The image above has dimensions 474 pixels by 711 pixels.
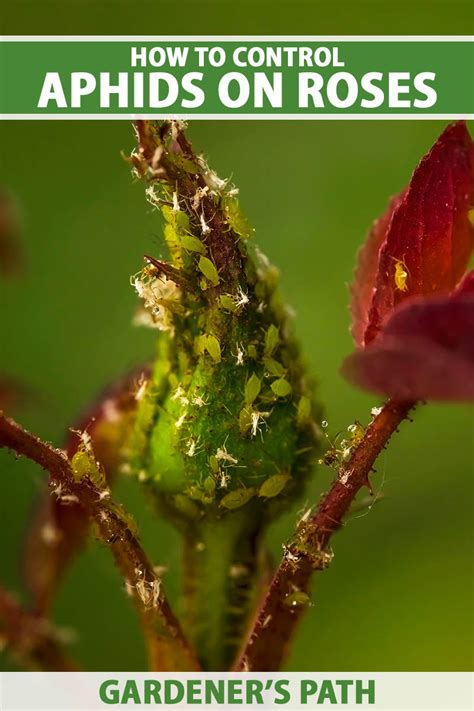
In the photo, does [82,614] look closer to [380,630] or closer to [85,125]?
[380,630]

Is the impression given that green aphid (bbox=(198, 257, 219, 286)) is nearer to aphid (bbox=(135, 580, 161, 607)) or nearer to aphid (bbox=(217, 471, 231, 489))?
aphid (bbox=(217, 471, 231, 489))

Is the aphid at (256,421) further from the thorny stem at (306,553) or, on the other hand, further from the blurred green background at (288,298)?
the blurred green background at (288,298)

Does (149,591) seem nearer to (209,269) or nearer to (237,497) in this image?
(237,497)

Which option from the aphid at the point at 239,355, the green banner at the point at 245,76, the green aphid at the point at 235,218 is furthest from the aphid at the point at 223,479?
the green banner at the point at 245,76

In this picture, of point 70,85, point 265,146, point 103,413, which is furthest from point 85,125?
point 103,413

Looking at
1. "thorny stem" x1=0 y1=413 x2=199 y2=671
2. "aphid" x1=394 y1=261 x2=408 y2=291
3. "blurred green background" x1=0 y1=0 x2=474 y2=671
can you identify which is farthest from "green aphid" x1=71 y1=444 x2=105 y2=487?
"blurred green background" x1=0 y1=0 x2=474 y2=671
